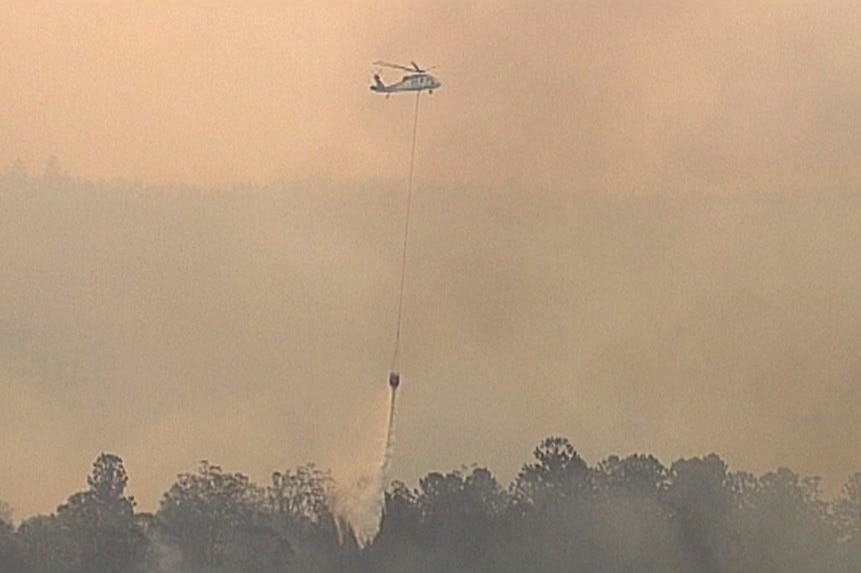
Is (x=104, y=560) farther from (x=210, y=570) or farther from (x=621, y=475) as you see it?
(x=621, y=475)

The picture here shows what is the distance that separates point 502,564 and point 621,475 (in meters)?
4.46

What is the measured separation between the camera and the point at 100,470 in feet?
213

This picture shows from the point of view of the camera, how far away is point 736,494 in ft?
211

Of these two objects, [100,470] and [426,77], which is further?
[100,470]

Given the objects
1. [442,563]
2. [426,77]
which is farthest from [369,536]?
[426,77]

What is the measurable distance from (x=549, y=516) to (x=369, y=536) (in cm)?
441

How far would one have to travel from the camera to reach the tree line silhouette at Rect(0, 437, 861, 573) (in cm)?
6247

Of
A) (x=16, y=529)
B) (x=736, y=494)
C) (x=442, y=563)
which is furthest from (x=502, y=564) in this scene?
(x=16, y=529)

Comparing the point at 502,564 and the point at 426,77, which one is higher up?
the point at 426,77

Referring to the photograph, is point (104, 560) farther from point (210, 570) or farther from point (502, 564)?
point (502, 564)

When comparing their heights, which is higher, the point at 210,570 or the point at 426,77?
the point at 426,77

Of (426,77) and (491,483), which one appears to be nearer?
(426,77)

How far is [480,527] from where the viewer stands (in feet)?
211

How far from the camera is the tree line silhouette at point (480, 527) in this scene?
62469 mm
